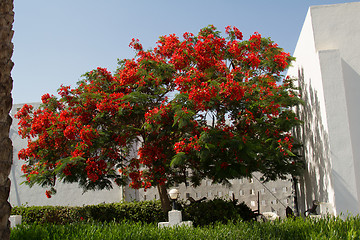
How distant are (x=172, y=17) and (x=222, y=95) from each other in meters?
2.35

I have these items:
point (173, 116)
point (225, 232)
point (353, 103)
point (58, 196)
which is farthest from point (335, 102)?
point (58, 196)

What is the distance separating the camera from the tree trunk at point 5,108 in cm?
404

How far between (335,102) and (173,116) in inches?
138

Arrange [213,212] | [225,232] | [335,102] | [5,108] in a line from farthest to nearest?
1. [213,212]
2. [335,102]
3. [225,232]
4. [5,108]

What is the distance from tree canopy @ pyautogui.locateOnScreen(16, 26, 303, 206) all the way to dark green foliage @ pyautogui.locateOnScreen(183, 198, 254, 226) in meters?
1.41

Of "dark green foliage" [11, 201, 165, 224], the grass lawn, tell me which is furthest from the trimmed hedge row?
the grass lawn

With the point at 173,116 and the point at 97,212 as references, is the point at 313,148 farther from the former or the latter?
the point at 97,212

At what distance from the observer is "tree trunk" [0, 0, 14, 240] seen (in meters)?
4.04

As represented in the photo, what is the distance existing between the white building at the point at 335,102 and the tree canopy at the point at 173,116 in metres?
0.82

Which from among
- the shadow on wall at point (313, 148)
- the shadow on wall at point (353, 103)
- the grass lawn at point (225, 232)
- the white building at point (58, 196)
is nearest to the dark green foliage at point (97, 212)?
the white building at point (58, 196)

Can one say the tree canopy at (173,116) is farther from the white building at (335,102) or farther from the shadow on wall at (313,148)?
the white building at (335,102)

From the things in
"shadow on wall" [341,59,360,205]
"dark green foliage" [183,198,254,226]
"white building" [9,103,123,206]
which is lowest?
"dark green foliage" [183,198,254,226]

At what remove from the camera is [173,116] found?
847cm

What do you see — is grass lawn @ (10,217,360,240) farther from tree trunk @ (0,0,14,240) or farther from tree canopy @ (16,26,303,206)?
tree canopy @ (16,26,303,206)
